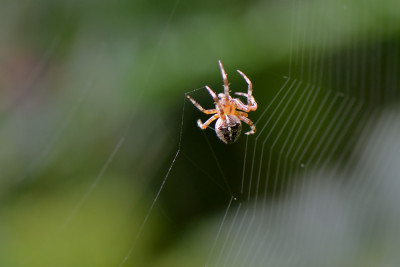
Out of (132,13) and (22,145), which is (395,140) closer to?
(132,13)

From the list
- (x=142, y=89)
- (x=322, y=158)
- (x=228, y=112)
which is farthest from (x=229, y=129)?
(x=322, y=158)

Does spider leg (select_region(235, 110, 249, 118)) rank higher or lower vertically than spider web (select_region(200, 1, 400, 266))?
higher

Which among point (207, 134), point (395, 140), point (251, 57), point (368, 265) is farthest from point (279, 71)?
point (368, 265)

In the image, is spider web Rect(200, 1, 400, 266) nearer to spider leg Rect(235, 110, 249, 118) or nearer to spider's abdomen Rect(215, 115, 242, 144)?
spider leg Rect(235, 110, 249, 118)

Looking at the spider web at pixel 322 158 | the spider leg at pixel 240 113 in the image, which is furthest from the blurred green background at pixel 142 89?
the spider leg at pixel 240 113

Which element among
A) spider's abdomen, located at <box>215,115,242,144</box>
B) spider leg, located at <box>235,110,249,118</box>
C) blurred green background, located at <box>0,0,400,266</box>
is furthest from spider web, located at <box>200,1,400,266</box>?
spider's abdomen, located at <box>215,115,242,144</box>

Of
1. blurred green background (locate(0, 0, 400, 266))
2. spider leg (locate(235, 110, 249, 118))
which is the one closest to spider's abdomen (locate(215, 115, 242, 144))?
spider leg (locate(235, 110, 249, 118))

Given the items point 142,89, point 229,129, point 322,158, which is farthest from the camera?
point 322,158

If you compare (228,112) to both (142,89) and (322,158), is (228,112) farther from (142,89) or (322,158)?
(322,158)

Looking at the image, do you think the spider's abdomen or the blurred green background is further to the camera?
the blurred green background
